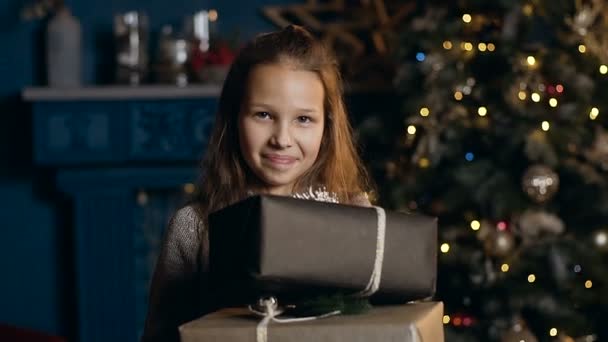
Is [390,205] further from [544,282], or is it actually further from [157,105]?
[157,105]

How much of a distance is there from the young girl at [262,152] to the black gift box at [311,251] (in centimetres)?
27

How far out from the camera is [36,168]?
171 inches

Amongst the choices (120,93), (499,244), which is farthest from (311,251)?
(120,93)

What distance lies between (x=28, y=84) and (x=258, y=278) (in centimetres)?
334

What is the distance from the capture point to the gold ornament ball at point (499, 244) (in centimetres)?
359

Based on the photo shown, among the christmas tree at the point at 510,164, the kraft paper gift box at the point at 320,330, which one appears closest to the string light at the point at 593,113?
the christmas tree at the point at 510,164

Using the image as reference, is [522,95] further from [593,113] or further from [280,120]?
[280,120]

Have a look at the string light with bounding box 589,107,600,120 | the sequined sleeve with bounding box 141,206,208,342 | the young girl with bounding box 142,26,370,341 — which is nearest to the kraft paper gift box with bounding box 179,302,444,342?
the young girl with bounding box 142,26,370,341

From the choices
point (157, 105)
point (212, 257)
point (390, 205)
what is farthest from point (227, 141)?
point (157, 105)

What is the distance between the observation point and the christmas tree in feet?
11.9

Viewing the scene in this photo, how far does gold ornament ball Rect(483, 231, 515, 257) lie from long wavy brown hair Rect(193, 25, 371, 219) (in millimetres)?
1875

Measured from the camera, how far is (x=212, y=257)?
126 cm

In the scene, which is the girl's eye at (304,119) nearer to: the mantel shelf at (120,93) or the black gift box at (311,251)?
the black gift box at (311,251)

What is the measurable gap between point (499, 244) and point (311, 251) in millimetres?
2493
